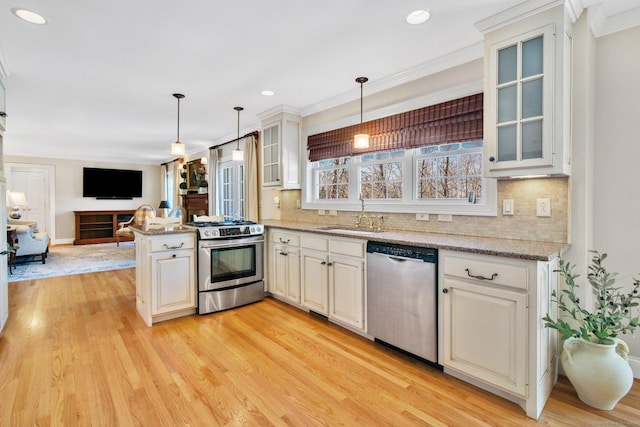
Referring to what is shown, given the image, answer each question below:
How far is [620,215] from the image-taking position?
2.09 metres

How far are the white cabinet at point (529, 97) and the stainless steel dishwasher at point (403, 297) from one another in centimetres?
80

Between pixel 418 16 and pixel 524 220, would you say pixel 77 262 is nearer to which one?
pixel 418 16

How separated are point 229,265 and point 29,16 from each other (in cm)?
250

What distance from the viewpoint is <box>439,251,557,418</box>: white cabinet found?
1804mm

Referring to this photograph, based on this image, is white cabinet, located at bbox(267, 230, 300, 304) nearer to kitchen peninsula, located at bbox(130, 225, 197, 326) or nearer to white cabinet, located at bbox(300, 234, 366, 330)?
white cabinet, located at bbox(300, 234, 366, 330)

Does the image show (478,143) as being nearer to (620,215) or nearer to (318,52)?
(620,215)

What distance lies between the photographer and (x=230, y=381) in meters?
2.16

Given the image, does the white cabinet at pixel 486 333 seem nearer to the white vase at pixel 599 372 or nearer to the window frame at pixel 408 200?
the white vase at pixel 599 372

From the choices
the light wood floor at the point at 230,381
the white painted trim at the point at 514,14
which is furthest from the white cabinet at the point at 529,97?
the light wood floor at the point at 230,381

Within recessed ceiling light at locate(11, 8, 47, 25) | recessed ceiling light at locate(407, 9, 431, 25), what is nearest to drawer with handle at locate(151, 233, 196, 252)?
recessed ceiling light at locate(11, 8, 47, 25)

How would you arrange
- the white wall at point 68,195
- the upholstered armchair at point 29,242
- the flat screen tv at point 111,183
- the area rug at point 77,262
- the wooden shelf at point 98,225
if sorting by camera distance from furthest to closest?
1. the flat screen tv at point 111,183
2. the wooden shelf at point 98,225
3. the white wall at point 68,195
4. the upholstered armchair at point 29,242
5. the area rug at point 77,262

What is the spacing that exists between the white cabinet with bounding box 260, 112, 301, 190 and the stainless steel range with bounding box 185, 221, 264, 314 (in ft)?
2.73

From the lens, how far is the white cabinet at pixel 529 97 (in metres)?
1.96

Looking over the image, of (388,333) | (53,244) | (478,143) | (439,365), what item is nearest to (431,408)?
(439,365)
